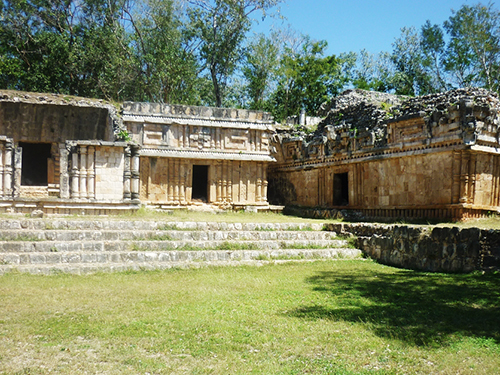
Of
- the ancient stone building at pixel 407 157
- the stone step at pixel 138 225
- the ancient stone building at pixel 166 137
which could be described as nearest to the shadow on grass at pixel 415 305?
the stone step at pixel 138 225

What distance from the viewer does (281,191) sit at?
67.0ft

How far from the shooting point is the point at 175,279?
8039 mm

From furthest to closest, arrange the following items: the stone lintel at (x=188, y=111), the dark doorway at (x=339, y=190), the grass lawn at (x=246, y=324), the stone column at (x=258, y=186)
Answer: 1. the stone column at (x=258, y=186)
2. the dark doorway at (x=339, y=190)
3. the stone lintel at (x=188, y=111)
4. the grass lawn at (x=246, y=324)

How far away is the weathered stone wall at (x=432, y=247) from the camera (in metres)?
8.76

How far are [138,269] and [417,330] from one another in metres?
5.28

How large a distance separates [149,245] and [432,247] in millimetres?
6145

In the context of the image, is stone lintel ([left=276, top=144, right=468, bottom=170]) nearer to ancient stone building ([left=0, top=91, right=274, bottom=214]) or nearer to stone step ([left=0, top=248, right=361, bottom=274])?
ancient stone building ([left=0, top=91, right=274, bottom=214])

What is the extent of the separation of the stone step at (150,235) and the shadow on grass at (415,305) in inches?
103

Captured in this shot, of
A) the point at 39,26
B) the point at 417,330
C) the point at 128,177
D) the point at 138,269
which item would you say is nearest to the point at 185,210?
the point at 128,177

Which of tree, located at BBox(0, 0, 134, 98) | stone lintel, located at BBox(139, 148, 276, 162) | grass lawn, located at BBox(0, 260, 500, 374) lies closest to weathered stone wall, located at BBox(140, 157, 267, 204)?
stone lintel, located at BBox(139, 148, 276, 162)

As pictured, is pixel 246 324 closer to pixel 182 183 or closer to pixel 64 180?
pixel 64 180

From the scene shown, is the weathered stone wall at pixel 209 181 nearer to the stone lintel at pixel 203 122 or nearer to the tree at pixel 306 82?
the stone lintel at pixel 203 122

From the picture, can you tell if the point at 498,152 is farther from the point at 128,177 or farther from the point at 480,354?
the point at 128,177

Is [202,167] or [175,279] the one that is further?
[202,167]
